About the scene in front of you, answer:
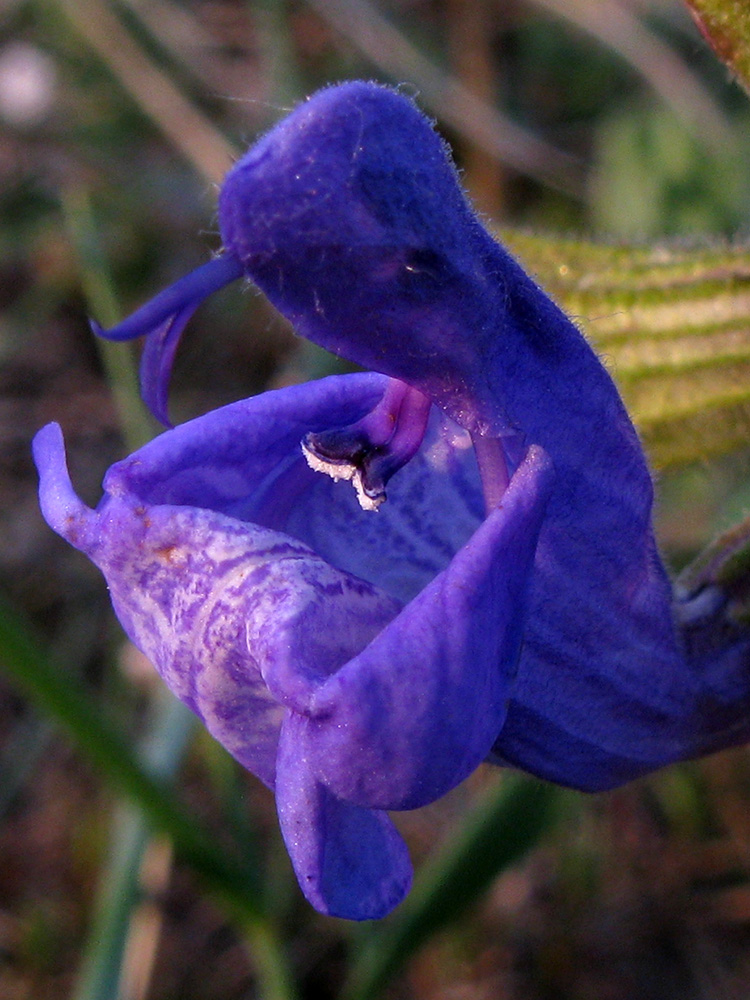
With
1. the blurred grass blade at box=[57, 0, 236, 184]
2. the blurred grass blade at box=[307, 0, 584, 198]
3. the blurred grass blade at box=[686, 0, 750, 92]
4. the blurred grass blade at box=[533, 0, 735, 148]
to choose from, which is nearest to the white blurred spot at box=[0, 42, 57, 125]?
the blurred grass blade at box=[57, 0, 236, 184]

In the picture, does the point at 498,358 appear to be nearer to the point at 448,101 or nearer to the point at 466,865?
the point at 466,865

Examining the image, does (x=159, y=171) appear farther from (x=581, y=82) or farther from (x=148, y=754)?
(x=148, y=754)

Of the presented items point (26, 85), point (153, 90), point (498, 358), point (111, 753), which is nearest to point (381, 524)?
point (498, 358)

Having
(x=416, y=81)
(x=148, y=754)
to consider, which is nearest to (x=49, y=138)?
(x=416, y=81)

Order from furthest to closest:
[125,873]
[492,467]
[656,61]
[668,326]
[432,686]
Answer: [656,61] < [125,873] < [668,326] < [492,467] < [432,686]

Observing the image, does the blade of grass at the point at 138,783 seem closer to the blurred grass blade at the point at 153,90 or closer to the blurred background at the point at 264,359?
the blurred background at the point at 264,359

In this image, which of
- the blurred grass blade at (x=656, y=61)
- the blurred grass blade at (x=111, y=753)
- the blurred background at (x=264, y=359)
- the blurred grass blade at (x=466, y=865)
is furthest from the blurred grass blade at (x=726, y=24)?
the blurred grass blade at (x=656, y=61)
